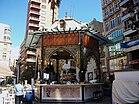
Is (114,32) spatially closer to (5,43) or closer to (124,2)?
(124,2)

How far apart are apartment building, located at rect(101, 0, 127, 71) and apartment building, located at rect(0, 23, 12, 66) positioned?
39021 millimetres

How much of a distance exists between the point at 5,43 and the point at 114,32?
43.1m

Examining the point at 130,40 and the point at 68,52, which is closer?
the point at 68,52

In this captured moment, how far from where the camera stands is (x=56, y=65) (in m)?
20.4

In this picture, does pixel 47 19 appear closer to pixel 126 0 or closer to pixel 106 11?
pixel 106 11

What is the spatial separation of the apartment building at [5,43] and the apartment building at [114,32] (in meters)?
39.0

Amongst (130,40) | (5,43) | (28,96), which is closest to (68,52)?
(28,96)

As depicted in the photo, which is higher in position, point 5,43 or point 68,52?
point 5,43

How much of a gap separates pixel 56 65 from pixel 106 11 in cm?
2512

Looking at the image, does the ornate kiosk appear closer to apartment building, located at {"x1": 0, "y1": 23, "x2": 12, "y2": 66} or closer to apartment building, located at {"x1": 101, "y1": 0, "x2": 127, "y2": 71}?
apartment building, located at {"x1": 101, "y1": 0, "x2": 127, "y2": 71}

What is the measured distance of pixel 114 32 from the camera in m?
36.8

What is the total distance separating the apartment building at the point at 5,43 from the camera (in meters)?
62.8

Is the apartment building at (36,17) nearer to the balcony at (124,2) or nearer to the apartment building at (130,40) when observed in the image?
the balcony at (124,2)

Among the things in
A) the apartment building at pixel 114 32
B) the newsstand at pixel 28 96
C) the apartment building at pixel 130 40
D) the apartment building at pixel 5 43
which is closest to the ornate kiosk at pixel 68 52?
the newsstand at pixel 28 96
